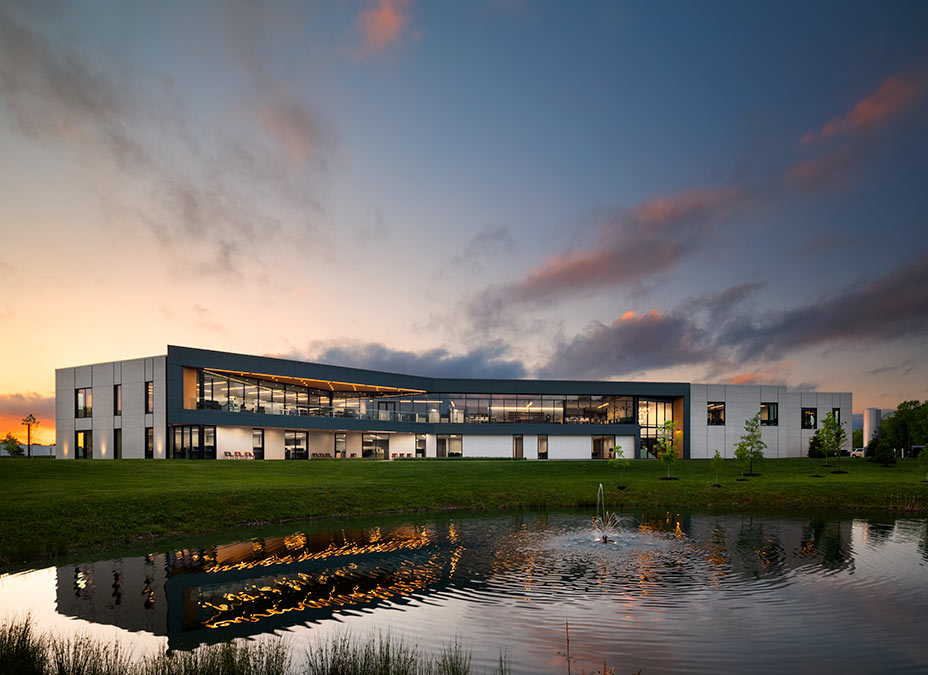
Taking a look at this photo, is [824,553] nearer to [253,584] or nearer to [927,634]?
[927,634]

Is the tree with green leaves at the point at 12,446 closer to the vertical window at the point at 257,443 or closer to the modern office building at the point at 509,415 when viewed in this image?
the modern office building at the point at 509,415

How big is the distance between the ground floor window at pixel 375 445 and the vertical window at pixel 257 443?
12904mm

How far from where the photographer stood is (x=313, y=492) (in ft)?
97.7

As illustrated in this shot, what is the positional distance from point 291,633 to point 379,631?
5.21ft

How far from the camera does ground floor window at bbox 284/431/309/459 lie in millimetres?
58344

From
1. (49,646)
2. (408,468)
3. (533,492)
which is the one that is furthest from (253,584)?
(408,468)

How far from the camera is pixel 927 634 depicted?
36.5 feet

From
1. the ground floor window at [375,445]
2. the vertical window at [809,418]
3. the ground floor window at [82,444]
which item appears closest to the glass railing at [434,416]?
the ground floor window at [375,445]

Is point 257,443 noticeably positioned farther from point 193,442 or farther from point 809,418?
point 809,418

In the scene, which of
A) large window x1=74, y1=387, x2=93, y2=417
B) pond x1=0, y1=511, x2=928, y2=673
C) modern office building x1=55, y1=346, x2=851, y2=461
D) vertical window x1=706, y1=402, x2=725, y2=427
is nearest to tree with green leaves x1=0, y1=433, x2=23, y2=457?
modern office building x1=55, y1=346, x2=851, y2=461

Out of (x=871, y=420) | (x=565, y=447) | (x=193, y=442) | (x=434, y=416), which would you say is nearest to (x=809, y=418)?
(x=565, y=447)

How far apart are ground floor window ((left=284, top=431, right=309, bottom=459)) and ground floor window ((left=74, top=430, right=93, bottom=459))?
52.6ft

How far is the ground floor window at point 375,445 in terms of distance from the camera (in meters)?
65.5

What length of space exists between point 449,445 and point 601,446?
16.3m
